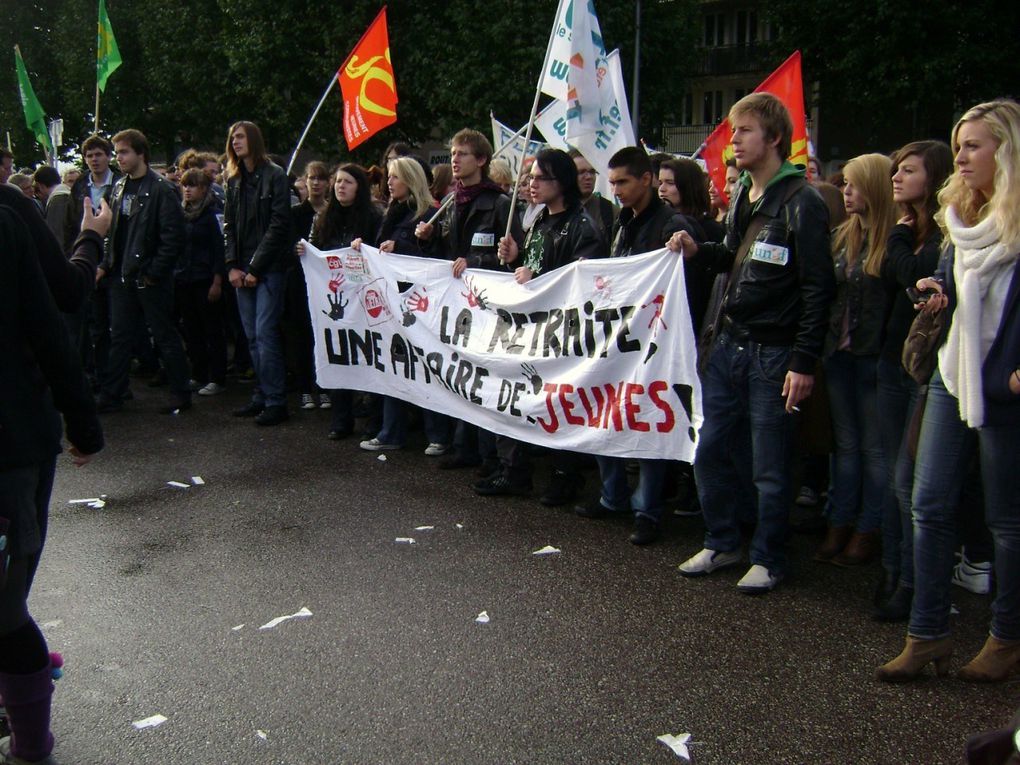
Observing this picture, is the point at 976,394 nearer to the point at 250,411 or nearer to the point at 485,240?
the point at 485,240

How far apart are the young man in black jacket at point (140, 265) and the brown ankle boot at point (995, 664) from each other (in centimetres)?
693

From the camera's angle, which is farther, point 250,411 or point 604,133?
point 250,411

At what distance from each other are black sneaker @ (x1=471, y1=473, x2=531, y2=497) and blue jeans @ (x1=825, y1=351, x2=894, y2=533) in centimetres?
189

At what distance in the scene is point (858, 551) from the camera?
507 cm

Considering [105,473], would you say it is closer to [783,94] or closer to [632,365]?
[632,365]

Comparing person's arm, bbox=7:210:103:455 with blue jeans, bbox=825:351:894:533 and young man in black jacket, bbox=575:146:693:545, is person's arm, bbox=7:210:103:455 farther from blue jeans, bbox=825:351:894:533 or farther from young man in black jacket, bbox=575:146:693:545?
blue jeans, bbox=825:351:894:533

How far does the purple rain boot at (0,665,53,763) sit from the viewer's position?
3.13 m

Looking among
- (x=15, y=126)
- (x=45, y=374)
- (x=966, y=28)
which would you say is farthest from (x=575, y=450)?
(x=15, y=126)

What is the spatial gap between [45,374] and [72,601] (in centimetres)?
191

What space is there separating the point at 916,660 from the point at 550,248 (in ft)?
10.4

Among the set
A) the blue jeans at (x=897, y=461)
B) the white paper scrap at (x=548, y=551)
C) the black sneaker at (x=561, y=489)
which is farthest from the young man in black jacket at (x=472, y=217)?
the blue jeans at (x=897, y=461)

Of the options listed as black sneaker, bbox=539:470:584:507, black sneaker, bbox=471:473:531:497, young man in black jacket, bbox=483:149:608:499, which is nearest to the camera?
young man in black jacket, bbox=483:149:608:499

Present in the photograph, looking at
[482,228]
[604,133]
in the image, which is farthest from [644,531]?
[604,133]

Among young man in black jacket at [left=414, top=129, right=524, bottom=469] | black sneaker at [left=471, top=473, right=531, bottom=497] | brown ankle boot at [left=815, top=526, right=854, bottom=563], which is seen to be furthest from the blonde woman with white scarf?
young man in black jacket at [left=414, top=129, right=524, bottom=469]
